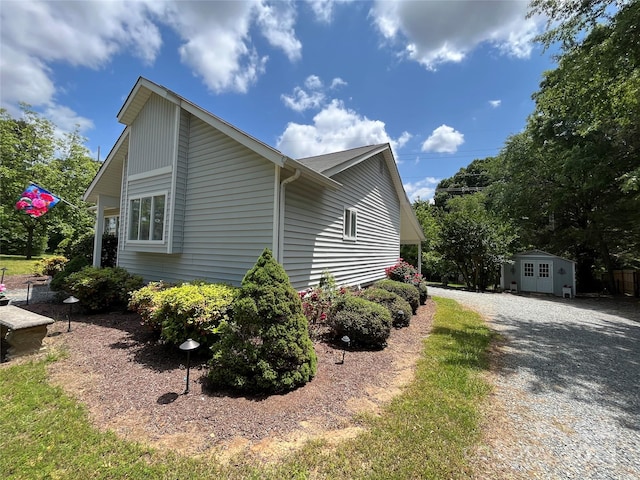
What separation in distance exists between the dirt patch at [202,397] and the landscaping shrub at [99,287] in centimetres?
150

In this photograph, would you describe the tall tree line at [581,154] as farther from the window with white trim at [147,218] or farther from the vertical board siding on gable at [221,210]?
the window with white trim at [147,218]

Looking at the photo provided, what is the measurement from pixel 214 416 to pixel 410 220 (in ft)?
44.9

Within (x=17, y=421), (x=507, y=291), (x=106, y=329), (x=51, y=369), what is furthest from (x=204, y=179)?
(x=507, y=291)

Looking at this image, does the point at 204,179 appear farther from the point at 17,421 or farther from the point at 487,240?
the point at 487,240

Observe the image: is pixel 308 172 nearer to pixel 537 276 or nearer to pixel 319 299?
pixel 319 299

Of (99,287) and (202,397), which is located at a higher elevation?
(99,287)

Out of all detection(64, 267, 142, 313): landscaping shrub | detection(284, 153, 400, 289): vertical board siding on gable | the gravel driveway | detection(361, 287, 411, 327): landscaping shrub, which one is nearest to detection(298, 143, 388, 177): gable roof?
detection(284, 153, 400, 289): vertical board siding on gable

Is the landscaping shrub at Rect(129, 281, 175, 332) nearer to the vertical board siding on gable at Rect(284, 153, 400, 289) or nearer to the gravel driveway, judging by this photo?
the vertical board siding on gable at Rect(284, 153, 400, 289)

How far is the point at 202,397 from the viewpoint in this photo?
3.58 metres

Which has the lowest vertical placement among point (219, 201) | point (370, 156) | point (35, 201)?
point (219, 201)

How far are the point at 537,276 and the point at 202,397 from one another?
20.3 meters

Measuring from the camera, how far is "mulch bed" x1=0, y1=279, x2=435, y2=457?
2.89 m

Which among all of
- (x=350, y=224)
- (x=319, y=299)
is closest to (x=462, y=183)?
(x=350, y=224)

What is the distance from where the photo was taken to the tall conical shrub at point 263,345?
12.1 feet
